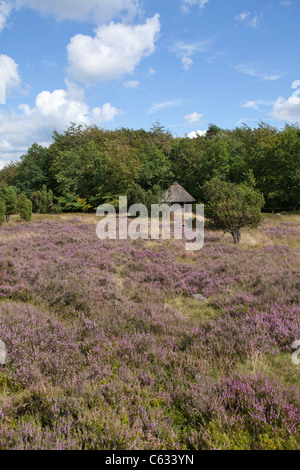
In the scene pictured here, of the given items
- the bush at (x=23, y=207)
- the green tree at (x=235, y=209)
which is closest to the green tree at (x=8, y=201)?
the bush at (x=23, y=207)

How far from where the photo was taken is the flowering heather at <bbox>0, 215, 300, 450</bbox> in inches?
96.6

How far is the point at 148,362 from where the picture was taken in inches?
146

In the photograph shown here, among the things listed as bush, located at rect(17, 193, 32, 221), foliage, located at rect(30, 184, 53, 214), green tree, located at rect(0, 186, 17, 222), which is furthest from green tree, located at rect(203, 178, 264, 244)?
foliage, located at rect(30, 184, 53, 214)

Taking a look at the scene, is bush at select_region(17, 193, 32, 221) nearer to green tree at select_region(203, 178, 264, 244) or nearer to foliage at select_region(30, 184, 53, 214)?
foliage at select_region(30, 184, 53, 214)

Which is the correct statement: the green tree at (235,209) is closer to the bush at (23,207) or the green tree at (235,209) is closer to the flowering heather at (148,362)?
the flowering heather at (148,362)

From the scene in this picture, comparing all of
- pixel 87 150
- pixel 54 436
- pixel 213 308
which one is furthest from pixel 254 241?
pixel 87 150

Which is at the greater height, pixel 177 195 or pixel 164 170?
pixel 164 170

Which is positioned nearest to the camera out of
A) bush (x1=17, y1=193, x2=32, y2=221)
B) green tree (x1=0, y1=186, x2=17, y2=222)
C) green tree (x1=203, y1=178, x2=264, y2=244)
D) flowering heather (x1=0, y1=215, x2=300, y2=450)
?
flowering heather (x1=0, y1=215, x2=300, y2=450)

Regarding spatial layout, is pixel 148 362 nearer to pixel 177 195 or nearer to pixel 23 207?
pixel 23 207

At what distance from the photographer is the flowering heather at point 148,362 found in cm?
245

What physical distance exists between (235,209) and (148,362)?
38.5ft

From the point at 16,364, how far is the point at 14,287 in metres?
3.85

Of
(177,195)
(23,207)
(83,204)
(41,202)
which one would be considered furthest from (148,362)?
(41,202)

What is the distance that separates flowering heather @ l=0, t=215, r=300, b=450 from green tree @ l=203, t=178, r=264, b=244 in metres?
5.96
